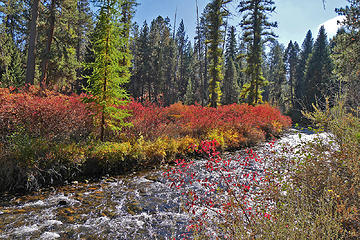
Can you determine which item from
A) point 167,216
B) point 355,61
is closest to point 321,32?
point 355,61

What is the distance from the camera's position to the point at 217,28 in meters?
18.8

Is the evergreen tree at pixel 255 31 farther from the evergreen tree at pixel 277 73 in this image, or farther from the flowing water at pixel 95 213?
the evergreen tree at pixel 277 73

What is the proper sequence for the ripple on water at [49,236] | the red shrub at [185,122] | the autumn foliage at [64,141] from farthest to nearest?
1. the red shrub at [185,122]
2. the autumn foliage at [64,141]
3. the ripple on water at [49,236]

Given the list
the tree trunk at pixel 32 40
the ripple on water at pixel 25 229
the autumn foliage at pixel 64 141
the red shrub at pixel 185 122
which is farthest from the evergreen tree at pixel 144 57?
the ripple on water at pixel 25 229

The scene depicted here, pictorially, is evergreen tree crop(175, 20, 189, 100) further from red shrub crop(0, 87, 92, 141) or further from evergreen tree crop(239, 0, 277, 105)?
red shrub crop(0, 87, 92, 141)

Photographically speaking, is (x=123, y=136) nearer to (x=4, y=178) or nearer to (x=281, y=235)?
(x=4, y=178)

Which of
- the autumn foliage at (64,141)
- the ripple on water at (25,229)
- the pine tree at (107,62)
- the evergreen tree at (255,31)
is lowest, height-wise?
the ripple on water at (25,229)

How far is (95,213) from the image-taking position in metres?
4.07

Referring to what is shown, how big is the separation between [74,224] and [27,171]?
2.27m

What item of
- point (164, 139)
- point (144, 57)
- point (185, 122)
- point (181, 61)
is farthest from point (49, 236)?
point (181, 61)

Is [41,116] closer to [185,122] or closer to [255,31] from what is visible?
[185,122]

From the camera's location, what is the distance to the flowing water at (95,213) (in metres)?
3.45

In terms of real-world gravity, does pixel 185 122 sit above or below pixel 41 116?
below

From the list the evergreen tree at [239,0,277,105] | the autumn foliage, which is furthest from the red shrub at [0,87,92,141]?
the evergreen tree at [239,0,277,105]
